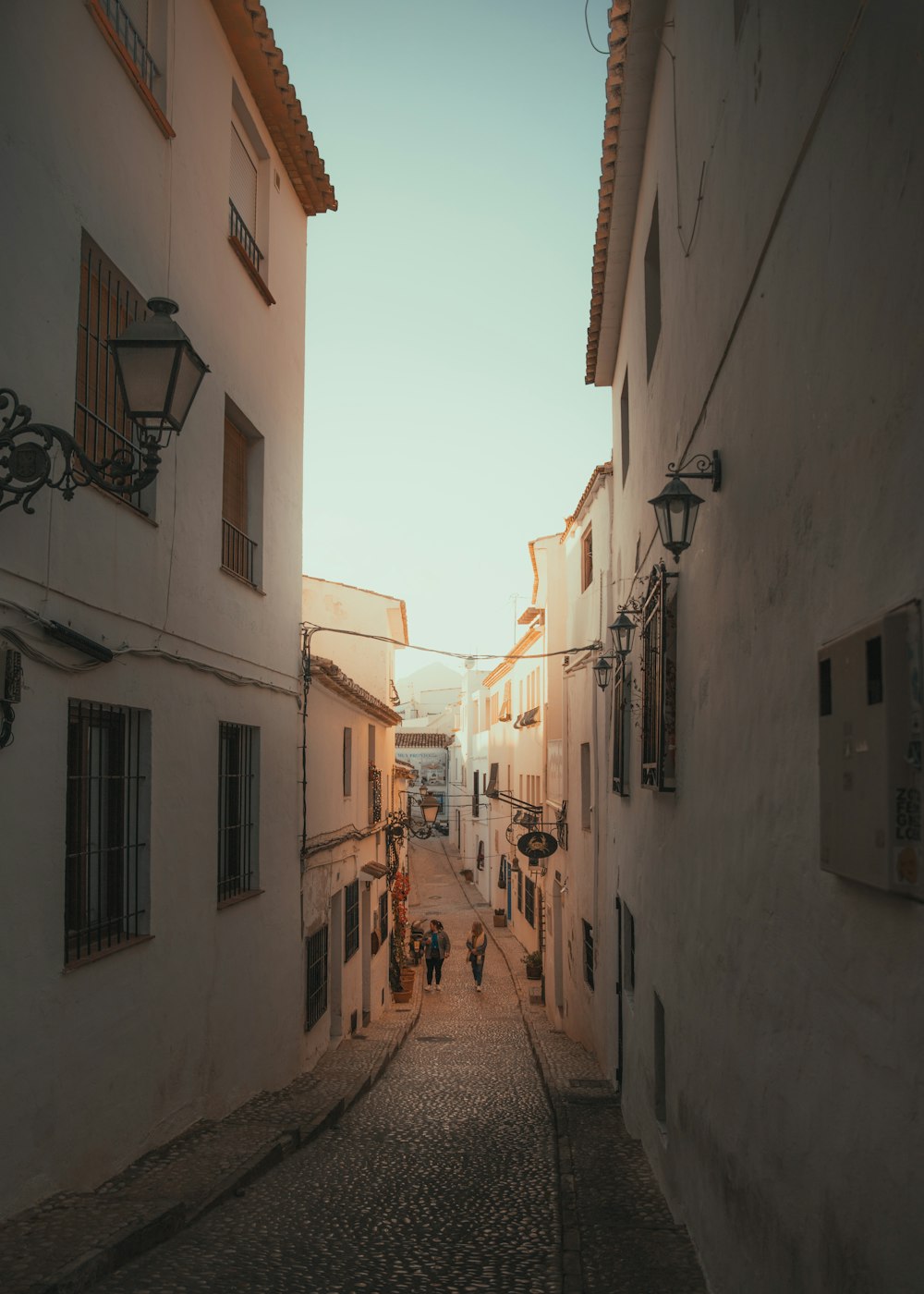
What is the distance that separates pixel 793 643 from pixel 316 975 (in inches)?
432

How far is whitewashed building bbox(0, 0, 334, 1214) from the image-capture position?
5.73m

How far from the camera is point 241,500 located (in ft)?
34.6

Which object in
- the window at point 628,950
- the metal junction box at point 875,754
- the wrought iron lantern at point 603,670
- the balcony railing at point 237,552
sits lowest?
the window at point 628,950

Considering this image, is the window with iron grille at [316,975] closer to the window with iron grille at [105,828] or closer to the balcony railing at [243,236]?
the window with iron grille at [105,828]

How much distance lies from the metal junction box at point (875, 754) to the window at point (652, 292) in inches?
Result: 231

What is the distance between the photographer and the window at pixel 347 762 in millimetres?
17031

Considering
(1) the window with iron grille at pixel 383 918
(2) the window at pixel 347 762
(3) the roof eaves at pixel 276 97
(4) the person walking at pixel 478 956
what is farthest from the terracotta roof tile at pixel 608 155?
(4) the person walking at pixel 478 956

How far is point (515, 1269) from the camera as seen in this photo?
243 inches

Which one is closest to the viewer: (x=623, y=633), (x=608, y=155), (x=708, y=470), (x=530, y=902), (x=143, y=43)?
(x=708, y=470)

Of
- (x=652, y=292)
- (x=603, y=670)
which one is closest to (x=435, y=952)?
(x=603, y=670)

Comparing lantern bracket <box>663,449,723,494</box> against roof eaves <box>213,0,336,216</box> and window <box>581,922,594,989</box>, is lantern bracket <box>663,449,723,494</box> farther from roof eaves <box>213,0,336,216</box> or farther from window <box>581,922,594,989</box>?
window <box>581,922,594,989</box>

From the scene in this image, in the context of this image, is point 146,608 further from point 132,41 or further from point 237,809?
point 132,41

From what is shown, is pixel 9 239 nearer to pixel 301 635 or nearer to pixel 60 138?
pixel 60 138

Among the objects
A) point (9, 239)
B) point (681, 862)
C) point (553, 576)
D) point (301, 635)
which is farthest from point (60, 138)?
point (553, 576)
